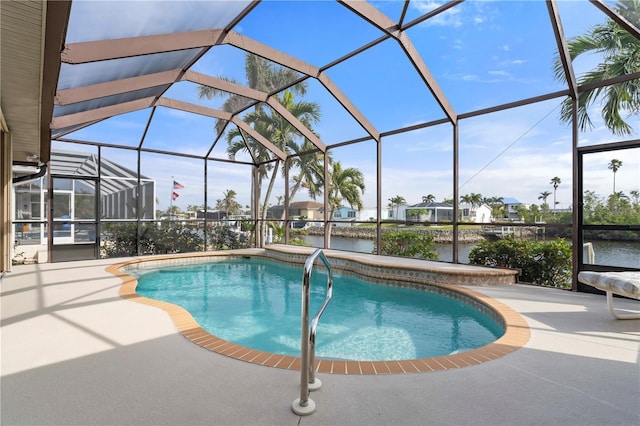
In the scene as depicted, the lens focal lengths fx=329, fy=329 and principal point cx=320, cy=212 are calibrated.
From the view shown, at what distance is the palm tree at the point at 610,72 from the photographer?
5.23 m

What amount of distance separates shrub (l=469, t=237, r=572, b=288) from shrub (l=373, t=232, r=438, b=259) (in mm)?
1718

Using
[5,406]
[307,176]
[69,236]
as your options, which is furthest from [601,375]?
[307,176]

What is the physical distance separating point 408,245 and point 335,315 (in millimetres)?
4443

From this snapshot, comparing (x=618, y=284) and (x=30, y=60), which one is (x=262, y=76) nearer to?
(x=30, y=60)

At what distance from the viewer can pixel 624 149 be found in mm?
5086

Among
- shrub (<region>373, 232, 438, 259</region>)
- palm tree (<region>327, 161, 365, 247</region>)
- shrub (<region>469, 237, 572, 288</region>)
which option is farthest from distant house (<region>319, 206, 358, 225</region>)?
shrub (<region>469, 237, 572, 288</region>)

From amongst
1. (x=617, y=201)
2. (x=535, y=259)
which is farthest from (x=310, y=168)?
(x=617, y=201)

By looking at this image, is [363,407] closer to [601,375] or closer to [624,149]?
[601,375]

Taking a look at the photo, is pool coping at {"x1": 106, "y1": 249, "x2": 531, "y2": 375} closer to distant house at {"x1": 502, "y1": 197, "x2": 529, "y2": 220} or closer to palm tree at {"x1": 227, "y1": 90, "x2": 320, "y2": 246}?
distant house at {"x1": 502, "y1": 197, "x2": 529, "y2": 220}

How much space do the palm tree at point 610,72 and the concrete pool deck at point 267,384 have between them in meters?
3.65

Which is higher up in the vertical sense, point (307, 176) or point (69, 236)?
point (307, 176)

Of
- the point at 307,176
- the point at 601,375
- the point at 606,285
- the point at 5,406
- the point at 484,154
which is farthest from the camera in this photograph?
the point at 307,176

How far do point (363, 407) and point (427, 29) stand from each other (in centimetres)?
771

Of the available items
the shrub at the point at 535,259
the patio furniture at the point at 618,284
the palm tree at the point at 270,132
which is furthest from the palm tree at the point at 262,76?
the patio furniture at the point at 618,284
